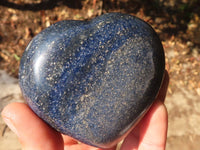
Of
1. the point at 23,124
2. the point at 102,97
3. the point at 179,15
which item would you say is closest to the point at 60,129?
the point at 23,124

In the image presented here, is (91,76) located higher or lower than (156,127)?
higher

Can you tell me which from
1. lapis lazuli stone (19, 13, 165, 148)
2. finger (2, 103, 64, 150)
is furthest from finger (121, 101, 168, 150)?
finger (2, 103, 64, 150)

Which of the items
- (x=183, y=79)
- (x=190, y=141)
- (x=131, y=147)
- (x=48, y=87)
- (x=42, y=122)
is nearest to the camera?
(x=48, y=87)

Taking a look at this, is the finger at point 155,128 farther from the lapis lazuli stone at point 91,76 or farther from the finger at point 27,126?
the finger at point 27,126

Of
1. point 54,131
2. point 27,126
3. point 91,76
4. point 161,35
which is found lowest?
point 161,35

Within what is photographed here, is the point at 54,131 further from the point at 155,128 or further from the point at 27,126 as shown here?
the point at 155,128

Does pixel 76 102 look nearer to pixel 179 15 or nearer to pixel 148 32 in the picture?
pixel 148 32

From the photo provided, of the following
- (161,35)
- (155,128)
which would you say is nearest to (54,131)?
(155,128)

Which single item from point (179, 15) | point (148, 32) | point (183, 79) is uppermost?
point (148, 32)
